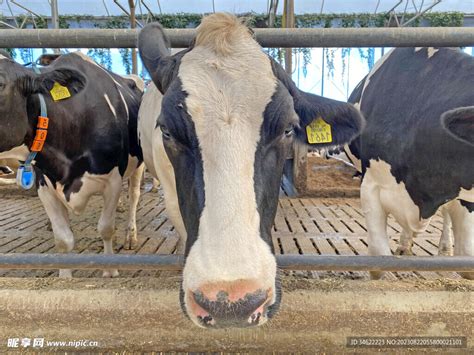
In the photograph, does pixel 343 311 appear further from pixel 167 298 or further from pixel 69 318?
pixel 69 318

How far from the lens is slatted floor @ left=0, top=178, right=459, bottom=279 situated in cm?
407

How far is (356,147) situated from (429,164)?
121cm

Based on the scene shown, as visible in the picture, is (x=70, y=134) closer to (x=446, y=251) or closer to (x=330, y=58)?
(x=446, y=251)

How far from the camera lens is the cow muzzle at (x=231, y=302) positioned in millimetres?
1230

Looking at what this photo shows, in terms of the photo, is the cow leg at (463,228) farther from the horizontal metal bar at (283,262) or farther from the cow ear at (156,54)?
the cow ear at (156,54)

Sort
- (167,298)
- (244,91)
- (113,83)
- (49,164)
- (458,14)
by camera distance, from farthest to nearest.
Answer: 1. (458,14)
2. (113,83)
3. (49,164)
4. (167,298)
5. (244,91)

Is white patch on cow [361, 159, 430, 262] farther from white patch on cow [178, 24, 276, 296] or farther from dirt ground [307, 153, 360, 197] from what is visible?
dirt ground [307, 153, 360, 197]

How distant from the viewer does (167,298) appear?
83.6 inches

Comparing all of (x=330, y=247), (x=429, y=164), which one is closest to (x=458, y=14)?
(x=330, y=247)

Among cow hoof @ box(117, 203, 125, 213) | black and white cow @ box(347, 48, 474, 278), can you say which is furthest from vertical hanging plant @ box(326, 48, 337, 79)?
black and white cow @ box(347, 48, 474, 278)

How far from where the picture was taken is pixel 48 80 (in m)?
2.79

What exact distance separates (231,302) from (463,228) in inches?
78.9

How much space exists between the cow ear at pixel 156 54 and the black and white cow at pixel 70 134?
36.3 inches

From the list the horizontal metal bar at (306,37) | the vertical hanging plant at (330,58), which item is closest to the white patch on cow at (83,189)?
the horizontal metal bar at (306,37)
